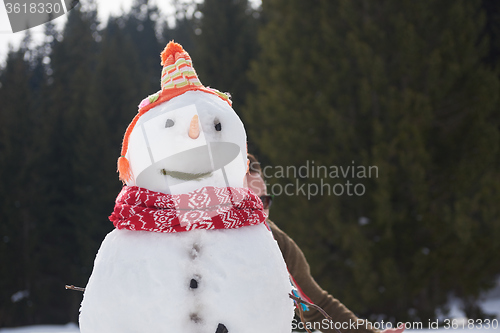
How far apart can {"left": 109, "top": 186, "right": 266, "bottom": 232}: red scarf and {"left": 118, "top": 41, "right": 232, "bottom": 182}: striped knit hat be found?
11 centimetres

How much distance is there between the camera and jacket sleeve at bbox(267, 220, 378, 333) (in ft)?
6.81

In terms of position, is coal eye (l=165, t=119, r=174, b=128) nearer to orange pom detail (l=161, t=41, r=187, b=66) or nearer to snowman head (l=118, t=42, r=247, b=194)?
snowman head (l=118, t=42, r=247, b=194)

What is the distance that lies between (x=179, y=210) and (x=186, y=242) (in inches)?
3.8

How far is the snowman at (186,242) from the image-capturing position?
4.30 ft

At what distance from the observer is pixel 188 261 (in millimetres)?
1340

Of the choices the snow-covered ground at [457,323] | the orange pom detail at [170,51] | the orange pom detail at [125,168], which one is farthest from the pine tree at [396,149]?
the orange pom detail at [125,168]

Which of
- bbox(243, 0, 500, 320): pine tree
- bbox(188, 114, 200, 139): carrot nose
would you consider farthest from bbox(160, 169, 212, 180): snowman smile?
bbox(243, 0, 500, 320): pine tree

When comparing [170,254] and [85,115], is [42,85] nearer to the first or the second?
[85,115]

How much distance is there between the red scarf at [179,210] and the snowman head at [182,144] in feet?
0.17

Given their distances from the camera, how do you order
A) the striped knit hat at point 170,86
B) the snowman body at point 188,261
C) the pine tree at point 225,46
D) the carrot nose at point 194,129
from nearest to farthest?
the snowman body at point 188,261 → the carrot nose at point 194,129 → the striped knit hat at point 170,86 → the pine tree at point 225,46

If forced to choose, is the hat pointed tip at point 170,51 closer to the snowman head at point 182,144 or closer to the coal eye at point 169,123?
the snowman head at point 182,144

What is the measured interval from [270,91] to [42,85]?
6.51 meters

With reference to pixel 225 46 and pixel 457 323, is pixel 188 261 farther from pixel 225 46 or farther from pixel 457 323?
pixel 225 46

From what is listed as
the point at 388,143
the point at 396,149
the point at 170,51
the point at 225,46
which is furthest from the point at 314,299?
the point at 225,46
